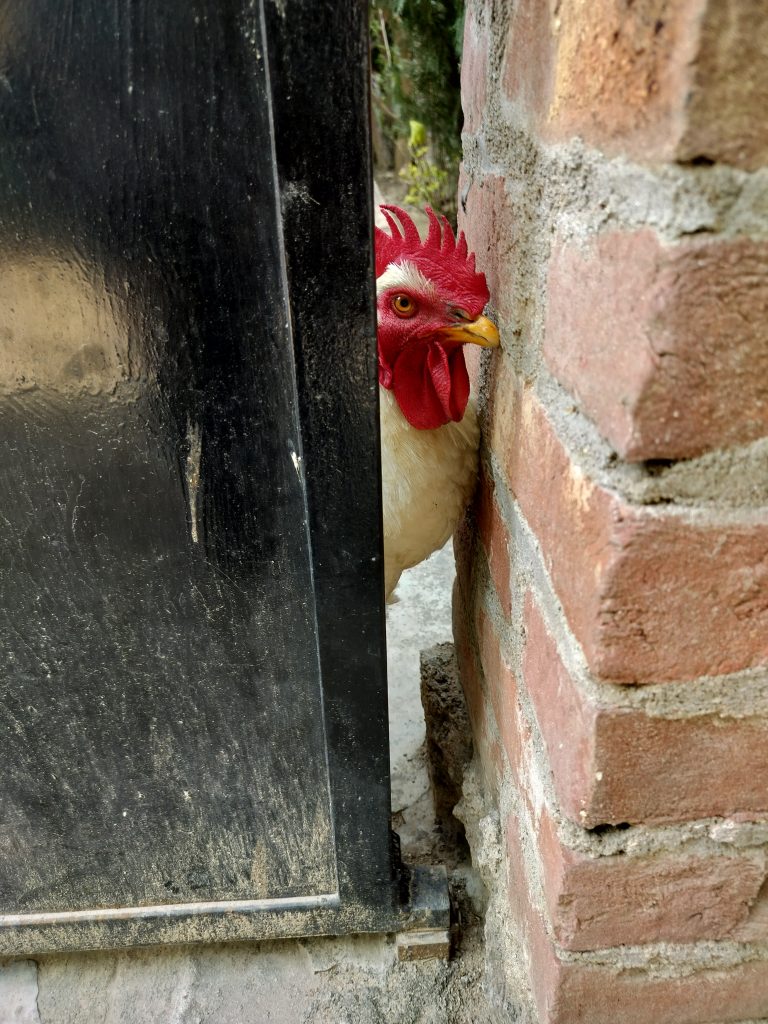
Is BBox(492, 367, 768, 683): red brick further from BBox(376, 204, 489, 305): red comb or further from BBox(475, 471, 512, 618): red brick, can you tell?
BBox(376, 204, 489, 305): red comb

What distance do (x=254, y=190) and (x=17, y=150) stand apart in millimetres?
194

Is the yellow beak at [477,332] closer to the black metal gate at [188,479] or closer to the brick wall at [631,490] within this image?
the brick wall at [631,490]

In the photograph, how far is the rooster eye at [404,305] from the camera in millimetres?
854

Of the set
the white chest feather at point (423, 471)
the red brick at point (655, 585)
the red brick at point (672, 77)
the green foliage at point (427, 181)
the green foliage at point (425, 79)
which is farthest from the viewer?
the green foliage at point (427, 181)

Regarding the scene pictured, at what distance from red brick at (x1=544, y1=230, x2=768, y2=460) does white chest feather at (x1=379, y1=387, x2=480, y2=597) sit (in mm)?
423

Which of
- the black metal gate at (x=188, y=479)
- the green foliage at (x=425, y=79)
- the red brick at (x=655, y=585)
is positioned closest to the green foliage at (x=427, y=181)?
the green foliage at (x=425, y=79)

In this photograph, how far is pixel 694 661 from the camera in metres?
Answer: 0.52

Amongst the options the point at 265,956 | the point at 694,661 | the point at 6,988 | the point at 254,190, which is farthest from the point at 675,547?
the point at 6,988

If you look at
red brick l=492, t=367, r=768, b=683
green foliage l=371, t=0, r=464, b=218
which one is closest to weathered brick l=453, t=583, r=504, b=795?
red brick l=492, t=367, r=768, b=683

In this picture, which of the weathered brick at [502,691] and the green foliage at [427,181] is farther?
the green foliage at [427,181]

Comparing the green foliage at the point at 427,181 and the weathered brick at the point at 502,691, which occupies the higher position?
the green foliage at the point at 427,181

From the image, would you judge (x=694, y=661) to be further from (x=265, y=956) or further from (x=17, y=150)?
(x=265, y=956)

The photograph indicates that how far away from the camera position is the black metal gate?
54 centimetres

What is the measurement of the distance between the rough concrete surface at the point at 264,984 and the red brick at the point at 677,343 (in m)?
0.85
